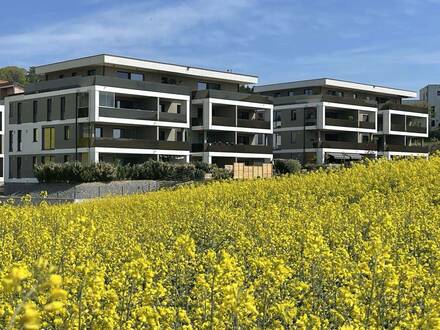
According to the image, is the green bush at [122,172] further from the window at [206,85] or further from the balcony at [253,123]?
the window at [206,85]

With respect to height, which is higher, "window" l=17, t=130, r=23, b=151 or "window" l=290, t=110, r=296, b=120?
"window" l=290, t=110, r=296, b=120

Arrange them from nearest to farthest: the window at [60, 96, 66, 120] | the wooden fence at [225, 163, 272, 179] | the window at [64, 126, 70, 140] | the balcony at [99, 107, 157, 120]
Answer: the balcony at [99, 107, 157, 120] → the wooden fence at [225, 163, 272, 179] → the window at [64, 126, 70, 140] → the window at [60, 96, 66, 120]

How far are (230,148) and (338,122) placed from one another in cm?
1604

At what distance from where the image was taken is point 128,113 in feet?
145

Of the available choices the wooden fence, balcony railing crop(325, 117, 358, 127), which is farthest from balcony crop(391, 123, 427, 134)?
the wooden fence

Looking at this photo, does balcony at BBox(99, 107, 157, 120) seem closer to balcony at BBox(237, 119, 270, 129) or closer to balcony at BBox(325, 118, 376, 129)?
balcony at BBox(237, 119, 270, 129)

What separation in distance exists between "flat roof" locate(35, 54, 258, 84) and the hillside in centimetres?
3067

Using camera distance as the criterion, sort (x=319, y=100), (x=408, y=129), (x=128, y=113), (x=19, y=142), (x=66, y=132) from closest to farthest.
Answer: (x=128, y=113) → (x=66, y=132) → (x=19, y=142) → (x=319, y=100) → (x=408, y=129)

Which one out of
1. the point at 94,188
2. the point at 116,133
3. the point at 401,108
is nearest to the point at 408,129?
the point at 401,108

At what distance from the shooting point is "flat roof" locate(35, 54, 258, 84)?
153ft

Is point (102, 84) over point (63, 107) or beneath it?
over

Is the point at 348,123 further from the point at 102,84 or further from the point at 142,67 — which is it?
the point at 102,84

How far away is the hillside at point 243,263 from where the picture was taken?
4359 mm

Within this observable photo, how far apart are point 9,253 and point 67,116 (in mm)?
37539
